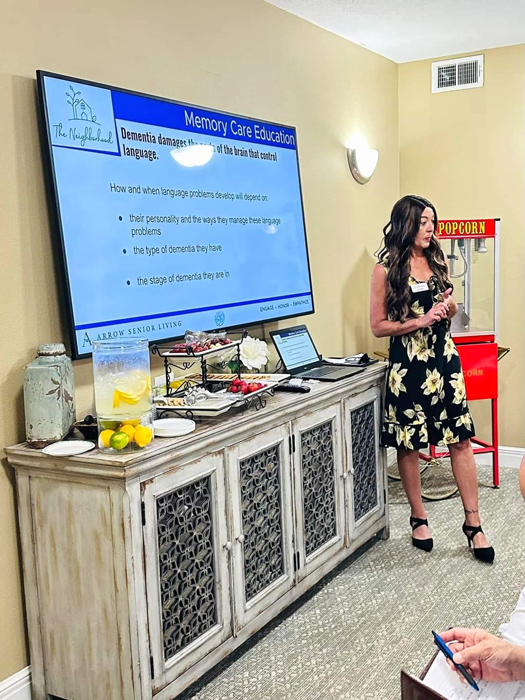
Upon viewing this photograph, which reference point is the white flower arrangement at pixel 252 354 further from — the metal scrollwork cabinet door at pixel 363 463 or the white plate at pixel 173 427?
the white plate at pixel 173 427

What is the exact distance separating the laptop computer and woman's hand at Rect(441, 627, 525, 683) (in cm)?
171

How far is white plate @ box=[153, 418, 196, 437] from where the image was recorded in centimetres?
234

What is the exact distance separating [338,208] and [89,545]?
101 inches

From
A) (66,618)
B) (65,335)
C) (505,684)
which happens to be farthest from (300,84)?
(505,684)

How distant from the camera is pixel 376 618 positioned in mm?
2930

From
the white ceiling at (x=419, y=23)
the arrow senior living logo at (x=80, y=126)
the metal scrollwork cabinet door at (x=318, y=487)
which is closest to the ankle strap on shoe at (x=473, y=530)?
the metal scrollwork cabinet door at (x=318, y=487)

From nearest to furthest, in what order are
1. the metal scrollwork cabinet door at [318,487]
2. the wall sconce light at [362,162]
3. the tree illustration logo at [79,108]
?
the tree illustration logo at [79,108] → the metal scrollwork cabinet door at [318,487] → the wall sconce light at [362,162]

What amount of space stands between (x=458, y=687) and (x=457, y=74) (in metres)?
4.03

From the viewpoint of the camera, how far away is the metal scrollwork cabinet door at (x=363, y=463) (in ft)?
10.9

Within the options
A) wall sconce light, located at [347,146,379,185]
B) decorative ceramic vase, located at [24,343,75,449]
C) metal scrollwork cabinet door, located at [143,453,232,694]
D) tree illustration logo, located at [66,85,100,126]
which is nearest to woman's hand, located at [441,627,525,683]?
metal scrollwork cabinet door, located at [143,453,232,694]

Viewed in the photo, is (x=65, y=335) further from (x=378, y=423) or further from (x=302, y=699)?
(x=378, y=423)

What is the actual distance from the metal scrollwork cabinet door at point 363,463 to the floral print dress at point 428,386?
4.9 inches

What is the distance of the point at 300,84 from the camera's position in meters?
3.85

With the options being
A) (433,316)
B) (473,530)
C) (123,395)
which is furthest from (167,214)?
(473,530)
